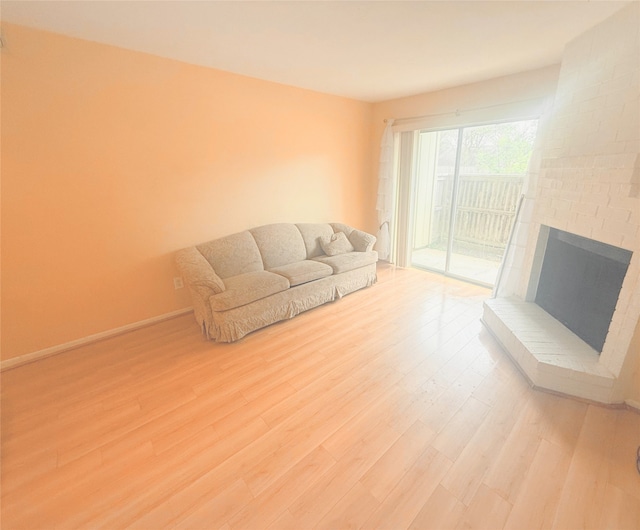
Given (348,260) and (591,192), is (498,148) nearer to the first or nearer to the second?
(591,192)

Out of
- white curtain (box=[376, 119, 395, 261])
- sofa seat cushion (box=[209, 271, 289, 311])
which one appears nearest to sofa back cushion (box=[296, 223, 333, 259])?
sofa seat cushion (box=[209, 271, 289, 311])

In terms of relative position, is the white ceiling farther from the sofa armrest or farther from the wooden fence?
the sofa armrest

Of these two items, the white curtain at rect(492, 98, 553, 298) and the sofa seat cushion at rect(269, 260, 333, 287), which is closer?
the white curtain at rect(492, 98, 553, 298)

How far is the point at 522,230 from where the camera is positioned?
2.82m

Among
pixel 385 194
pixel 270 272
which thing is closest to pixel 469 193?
pixel 385 194

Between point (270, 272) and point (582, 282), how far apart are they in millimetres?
2655

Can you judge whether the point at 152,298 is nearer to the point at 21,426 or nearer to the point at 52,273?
the point at 52,273

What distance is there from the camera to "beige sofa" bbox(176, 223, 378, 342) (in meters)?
2.48

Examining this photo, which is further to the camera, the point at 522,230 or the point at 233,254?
the point at 233,254

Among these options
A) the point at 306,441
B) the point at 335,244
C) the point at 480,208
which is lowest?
the point at 306,441

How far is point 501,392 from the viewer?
6.28ft

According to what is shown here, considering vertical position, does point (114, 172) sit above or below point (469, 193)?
above

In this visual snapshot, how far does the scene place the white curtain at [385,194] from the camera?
4.14m

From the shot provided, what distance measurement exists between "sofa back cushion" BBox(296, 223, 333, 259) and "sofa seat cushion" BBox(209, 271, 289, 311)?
88 centimetres
